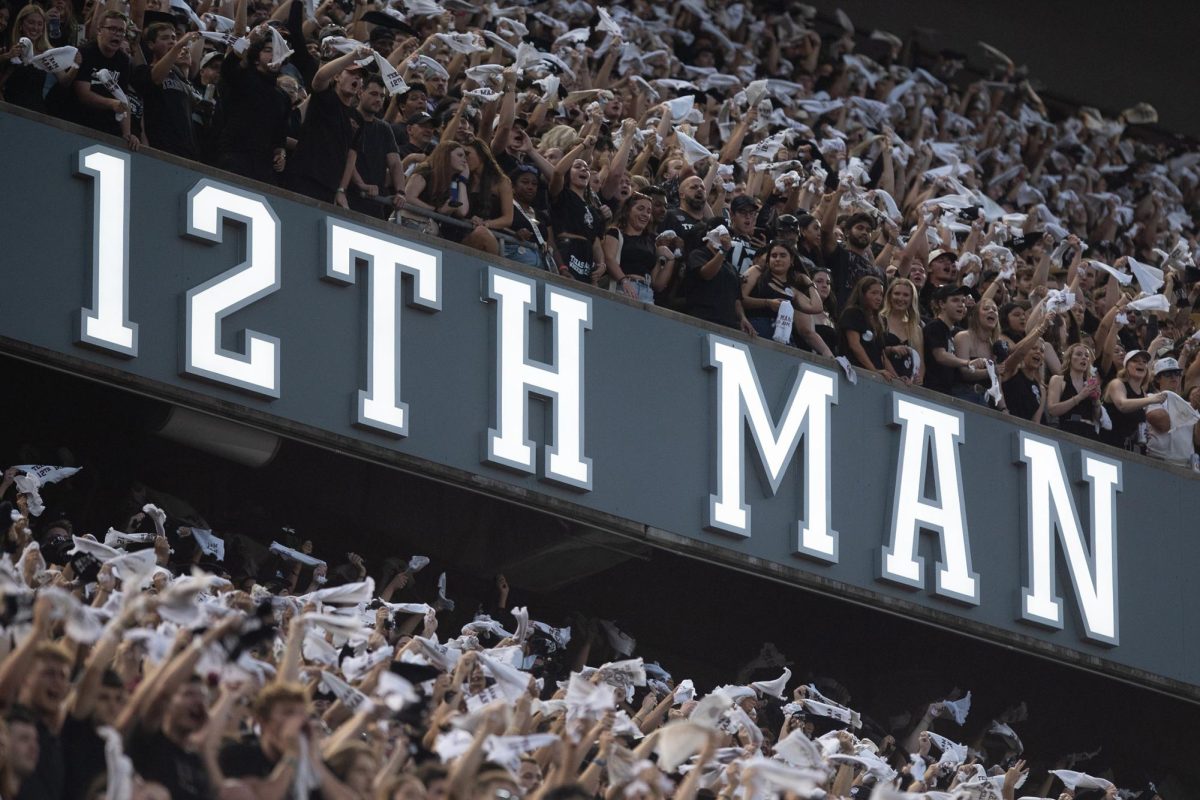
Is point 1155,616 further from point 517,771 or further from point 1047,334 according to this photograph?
point 517,771

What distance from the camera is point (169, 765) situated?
8.62 metres

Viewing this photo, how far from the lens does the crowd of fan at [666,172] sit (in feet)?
45.1

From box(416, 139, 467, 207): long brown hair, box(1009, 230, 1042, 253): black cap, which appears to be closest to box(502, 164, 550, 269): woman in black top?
box(416, 139, 467, 207): long brown hair

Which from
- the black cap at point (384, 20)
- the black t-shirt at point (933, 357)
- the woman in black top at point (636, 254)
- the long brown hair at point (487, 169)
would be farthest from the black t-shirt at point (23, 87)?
the black t-shirt at point (933, 357)

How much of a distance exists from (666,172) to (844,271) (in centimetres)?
151

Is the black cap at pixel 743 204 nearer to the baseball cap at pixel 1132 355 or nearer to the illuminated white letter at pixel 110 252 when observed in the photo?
the baseball cap at pixel 1132 355

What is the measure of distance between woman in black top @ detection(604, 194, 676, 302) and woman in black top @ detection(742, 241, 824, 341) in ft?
2.03

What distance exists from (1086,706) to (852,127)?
6.48 metres

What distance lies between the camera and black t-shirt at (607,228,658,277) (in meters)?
15.0

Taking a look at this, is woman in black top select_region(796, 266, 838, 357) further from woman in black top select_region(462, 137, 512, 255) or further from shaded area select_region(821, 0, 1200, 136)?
shaded area select_region(821, 0, 1200, 136)

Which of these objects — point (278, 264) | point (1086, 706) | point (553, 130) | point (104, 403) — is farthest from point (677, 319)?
point (1086, 706)

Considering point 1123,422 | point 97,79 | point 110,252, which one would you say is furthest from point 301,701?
point 1123,422

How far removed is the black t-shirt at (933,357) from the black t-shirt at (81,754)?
879 cm

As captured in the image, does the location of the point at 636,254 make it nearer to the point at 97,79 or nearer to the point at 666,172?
the point at 666,172
